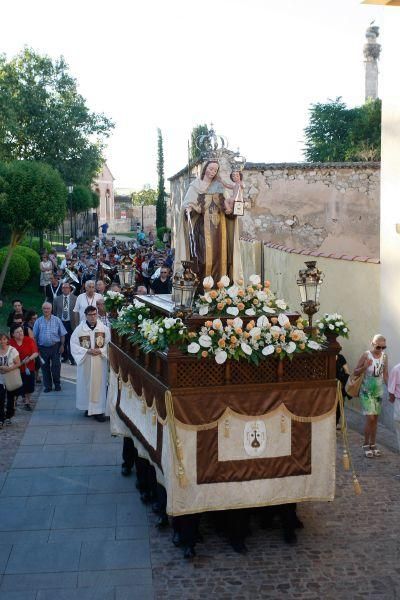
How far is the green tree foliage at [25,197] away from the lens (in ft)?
73.7

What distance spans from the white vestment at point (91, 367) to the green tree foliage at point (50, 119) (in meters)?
31.8

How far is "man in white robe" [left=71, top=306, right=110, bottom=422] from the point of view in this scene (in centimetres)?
1222

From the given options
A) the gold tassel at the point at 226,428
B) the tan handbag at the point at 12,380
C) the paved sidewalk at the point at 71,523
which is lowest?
the paved sidewalk at the point at 71,523

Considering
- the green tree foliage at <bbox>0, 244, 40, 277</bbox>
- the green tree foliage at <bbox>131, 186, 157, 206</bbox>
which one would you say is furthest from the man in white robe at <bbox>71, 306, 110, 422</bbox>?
the green tree foliage at <bbox>131, 186, 157, 206</bbox>

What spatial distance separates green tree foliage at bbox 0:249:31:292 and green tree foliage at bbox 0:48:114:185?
18145mm

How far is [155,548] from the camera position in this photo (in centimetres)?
727

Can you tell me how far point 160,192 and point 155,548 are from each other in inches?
2456

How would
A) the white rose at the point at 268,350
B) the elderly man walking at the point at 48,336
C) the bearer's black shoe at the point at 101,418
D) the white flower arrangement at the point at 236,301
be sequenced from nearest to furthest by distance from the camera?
the white rose at the point at 268,350 → the white flower arrangement at the point at 236,301 → the bearer's black shoe at the point at 101,418 → the elderly man walking at the point at 48,336

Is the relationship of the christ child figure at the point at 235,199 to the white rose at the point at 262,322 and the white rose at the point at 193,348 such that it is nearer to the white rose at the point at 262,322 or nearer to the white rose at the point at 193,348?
the white rose at the point at 262,322

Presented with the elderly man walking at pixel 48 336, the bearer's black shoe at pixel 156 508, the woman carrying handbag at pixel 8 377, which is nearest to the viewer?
the bearer's black shoe at pixel 156 508

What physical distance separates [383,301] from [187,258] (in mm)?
4869

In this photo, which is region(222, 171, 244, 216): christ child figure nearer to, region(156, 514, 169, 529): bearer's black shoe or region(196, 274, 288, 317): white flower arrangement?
region(196, 274, 288, 317): white flower arrangement

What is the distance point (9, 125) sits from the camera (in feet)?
116

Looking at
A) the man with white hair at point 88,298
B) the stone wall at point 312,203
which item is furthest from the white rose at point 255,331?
the stone wall at point 312,203
